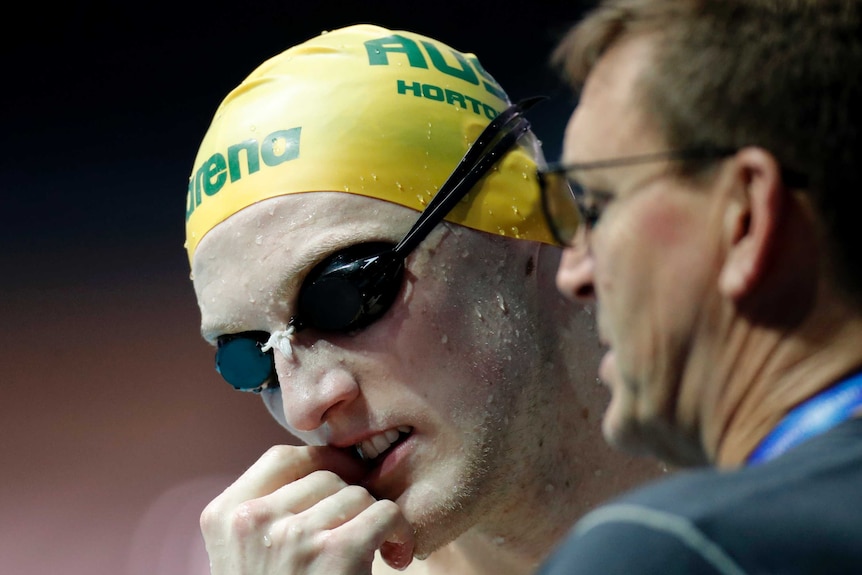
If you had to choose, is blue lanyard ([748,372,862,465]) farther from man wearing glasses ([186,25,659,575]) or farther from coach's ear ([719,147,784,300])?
man wearing glasses ([186,25,659,575])

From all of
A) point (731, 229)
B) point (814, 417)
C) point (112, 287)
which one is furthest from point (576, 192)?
point (112, 287)

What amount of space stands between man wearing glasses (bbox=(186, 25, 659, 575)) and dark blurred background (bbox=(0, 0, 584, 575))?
1756mm

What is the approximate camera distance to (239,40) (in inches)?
140

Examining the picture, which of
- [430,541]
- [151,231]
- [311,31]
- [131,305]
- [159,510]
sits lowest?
[159,510]

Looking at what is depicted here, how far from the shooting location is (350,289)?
1631 millimetres

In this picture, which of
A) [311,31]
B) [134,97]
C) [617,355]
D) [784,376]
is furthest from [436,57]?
[134,97]

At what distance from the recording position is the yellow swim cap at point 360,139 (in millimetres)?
A: 1739

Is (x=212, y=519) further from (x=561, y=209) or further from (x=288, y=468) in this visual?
(x=561, y=209)

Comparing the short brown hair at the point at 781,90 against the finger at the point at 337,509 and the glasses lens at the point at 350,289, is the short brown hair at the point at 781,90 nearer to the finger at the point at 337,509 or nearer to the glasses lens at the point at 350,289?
the glasses lens at the point at 350,289

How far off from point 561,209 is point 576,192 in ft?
0.26

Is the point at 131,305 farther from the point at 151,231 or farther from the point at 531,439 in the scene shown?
the point at 531,439

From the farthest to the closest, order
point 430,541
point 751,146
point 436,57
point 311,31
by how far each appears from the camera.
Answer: point 311,31 → point 436,57 → point 430,541 → point 751,146

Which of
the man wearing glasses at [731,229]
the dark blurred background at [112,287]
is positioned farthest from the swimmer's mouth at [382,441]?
the dark blurred background at [112,287]

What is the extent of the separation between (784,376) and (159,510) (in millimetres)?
3143
